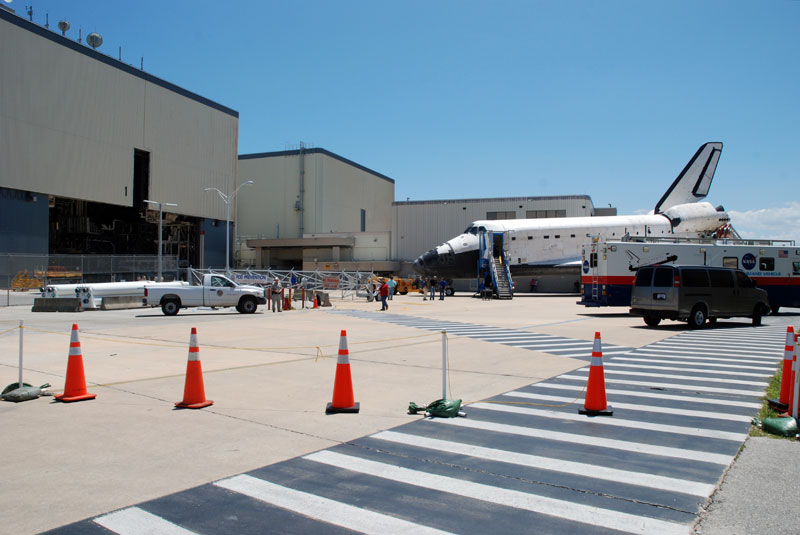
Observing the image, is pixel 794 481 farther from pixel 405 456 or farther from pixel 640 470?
pixel 405 456

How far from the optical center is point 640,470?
5539 millimetres

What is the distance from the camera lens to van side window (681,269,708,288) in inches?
757

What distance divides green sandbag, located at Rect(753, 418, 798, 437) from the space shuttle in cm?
3846

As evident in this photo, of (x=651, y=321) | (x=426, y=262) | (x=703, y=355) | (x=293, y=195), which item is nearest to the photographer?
(x=703, y=355)

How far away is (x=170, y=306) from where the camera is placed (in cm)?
2570

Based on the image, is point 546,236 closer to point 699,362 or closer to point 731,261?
point 731,261

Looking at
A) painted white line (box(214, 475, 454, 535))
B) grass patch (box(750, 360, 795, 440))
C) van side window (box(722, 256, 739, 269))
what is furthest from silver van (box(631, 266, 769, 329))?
painted white line (box(214, 475, 454, 535))

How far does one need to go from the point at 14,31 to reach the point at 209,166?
2280 centimetres

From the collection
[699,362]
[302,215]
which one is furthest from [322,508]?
[302,215]

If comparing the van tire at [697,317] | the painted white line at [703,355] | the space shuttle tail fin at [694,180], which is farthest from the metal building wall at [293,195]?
the painted white line at [703,355]

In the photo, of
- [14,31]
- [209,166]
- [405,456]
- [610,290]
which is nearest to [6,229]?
[14,31]

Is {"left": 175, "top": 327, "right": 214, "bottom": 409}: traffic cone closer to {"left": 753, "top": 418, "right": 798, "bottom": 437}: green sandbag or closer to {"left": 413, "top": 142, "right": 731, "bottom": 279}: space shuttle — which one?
{"left": 753, "top": 418, "right": 798, "bottom": 437}: green sandbag

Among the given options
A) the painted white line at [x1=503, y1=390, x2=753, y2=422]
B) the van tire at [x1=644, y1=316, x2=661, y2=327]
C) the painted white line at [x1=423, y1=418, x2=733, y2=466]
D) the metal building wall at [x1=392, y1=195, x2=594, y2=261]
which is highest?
the metal building wall at [x1=392, y1=195, x2=594, y2=261]

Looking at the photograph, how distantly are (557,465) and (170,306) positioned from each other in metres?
23.0
